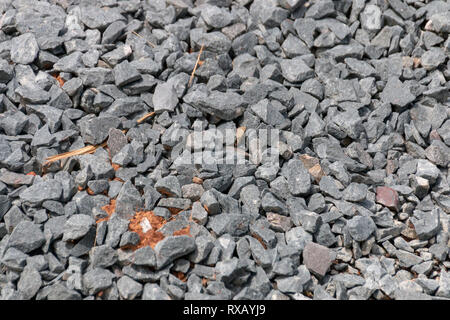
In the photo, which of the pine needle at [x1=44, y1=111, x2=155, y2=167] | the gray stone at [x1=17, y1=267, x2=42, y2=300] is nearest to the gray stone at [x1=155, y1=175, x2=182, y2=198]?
the pine needle at [x1=44, y1=111, x2=155, y2=167]

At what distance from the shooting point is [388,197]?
2773 mm

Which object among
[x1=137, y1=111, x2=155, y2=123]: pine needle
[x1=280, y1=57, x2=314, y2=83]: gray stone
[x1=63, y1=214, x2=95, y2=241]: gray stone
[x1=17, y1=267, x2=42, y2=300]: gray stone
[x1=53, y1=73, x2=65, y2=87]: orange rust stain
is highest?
[x1=280, y1=57, x2=314, y2=83]: gray stone

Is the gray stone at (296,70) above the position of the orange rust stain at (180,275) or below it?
above

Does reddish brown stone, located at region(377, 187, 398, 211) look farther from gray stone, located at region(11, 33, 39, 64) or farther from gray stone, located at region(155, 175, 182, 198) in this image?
gray stone, located at region(11, 33, 39, 64)

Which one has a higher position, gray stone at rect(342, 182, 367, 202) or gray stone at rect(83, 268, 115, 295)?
gray stone at rect(342, 182, 367, 202)

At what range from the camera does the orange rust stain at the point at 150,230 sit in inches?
97.2

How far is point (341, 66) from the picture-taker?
325cm

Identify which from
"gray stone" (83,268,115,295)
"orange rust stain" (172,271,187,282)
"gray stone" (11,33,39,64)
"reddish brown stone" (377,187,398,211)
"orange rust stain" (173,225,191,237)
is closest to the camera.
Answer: "gray stone" (83,268,115,295)

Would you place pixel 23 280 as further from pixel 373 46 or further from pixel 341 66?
pixel 373 46

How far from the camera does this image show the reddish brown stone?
9.05 feet

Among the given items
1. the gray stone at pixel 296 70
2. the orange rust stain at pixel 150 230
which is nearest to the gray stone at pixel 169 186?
the orange rust stain at pixel 150 230

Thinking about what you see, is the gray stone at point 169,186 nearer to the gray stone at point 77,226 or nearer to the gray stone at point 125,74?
the gray stone at point 77,226

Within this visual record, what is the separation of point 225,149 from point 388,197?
92cm

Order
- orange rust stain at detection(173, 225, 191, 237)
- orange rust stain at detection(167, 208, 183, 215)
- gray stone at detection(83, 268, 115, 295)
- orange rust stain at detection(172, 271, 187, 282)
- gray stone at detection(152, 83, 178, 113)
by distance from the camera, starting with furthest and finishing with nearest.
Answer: gray stone at detection(152, 83, 178, 113)
orange rust stain at detection(167, 208, 183, 215)
orange rust stain at detection(173, 225, 191, 237)
orange rust stain at detection(172, 271, 187, 282)
gray stone at detection(83, 268, 115, 295)
